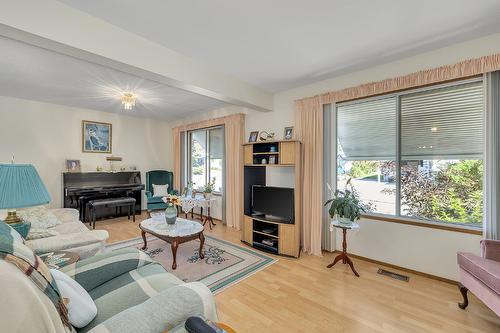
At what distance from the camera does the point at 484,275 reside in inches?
71.6

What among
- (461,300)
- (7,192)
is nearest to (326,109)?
(461,300)

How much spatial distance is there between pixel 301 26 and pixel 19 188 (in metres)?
2.61

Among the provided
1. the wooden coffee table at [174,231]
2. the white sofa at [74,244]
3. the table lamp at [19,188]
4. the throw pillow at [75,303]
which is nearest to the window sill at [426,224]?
the wooden coffee table at [174,231]

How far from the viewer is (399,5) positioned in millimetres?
1855

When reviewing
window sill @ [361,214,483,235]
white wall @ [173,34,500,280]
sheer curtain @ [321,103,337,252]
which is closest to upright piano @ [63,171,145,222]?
sheer curtain @ [321,103,337,252]

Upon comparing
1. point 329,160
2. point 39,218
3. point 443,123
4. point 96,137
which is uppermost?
point 96,137

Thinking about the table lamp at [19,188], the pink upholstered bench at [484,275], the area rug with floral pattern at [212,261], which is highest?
the table lamp at [19,188]

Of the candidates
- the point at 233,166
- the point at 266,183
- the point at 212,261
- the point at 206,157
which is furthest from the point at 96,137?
the point at 212,261

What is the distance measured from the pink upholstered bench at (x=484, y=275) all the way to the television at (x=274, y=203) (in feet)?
6.03

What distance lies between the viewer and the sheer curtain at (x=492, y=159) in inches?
87.4

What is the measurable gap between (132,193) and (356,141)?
5.22 metres

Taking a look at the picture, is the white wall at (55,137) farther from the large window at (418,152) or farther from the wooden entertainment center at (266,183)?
the large window at (418,152)

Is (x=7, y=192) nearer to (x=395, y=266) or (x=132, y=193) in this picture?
(x=395, y=266)

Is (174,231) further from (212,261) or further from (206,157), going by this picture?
(206,157)
